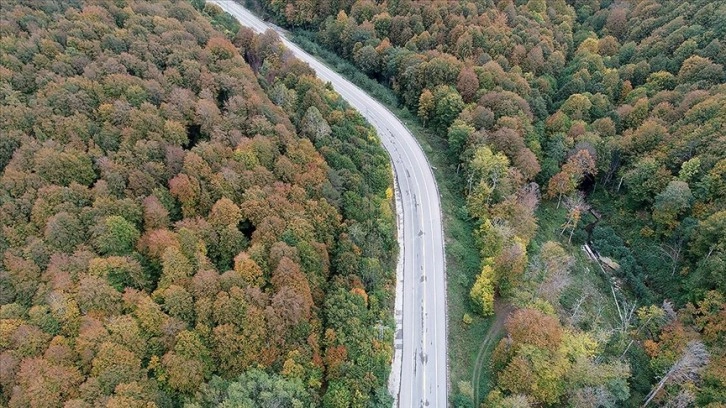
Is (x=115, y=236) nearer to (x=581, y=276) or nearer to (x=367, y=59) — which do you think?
(x=581, y=276)

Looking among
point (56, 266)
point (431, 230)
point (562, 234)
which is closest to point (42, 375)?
point (56, 266)

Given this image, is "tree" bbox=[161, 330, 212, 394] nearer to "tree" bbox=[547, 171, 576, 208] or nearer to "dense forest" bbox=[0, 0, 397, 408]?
"dense forest" bbox=[0, 0, 397, 408]

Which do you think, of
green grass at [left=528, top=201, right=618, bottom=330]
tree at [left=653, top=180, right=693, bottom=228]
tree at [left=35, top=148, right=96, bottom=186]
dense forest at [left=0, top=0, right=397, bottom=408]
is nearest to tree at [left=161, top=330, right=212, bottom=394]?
dense forest at [left=0, top=0, right=397, bottom=408]

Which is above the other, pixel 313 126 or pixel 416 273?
pixel 313 126

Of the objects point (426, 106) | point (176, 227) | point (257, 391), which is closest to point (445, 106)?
point (426, 106)

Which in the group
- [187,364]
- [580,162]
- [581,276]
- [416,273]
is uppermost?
[580,162]

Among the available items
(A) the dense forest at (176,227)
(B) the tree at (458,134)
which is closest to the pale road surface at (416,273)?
(A) the dense forest at (176,227)
